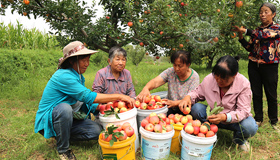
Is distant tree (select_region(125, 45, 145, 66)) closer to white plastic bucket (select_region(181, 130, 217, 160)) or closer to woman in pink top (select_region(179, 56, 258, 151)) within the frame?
woman in pink top (select_region(179, 56, 258, 151))

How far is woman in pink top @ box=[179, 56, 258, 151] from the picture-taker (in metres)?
2.14

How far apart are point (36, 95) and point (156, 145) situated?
4294mm

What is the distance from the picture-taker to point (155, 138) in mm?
2055

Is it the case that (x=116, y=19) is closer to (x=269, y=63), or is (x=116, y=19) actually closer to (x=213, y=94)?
(x=213, y=94)

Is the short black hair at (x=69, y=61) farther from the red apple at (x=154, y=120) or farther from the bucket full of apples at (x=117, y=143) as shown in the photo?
the red apple at (x=154, y=120)

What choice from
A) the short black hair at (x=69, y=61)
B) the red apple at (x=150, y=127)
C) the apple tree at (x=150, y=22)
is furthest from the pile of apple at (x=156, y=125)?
the apple tree at (x=150, y=22)

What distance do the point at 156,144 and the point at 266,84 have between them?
2.18 metres

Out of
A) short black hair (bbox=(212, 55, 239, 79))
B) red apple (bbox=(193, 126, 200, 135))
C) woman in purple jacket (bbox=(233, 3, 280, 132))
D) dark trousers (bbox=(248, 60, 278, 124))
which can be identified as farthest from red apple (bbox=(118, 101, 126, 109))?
dark trousers (bbox=(248, 60, 278, 124))

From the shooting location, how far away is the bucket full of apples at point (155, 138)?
207 centimetres

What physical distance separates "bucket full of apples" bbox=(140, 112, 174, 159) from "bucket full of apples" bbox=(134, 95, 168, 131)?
31 cm

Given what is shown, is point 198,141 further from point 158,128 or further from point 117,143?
point 117,143

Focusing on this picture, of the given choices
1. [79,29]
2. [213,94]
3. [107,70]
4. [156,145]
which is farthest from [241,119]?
[79,29]

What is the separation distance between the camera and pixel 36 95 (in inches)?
203

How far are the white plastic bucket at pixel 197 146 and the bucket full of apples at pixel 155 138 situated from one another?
0.65ft
